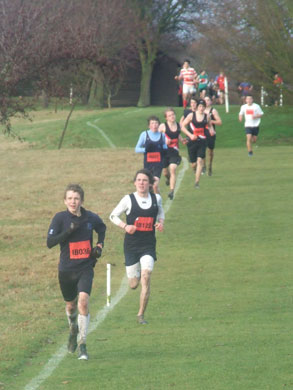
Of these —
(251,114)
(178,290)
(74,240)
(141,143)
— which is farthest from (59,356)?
(251,114)

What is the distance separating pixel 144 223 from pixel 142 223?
25 millimetres

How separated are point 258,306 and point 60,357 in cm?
374

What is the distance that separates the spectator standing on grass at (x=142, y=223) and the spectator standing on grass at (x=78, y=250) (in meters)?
1.52

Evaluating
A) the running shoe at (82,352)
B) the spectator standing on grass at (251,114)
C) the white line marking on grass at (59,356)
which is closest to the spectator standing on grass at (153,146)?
the white line marking on grass at (59,356)

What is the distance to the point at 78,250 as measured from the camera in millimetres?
10344

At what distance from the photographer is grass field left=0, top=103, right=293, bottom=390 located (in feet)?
32.3

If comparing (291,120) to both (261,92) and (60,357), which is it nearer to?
(261,92)

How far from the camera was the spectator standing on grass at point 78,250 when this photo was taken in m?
10.2

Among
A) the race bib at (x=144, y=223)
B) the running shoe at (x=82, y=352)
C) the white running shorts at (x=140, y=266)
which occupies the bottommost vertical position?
the running shoe at (x=82, y=352)

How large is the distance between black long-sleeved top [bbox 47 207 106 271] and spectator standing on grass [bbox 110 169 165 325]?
1.51 meters

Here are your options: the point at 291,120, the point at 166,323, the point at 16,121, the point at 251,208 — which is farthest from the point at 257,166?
the point at 16,121

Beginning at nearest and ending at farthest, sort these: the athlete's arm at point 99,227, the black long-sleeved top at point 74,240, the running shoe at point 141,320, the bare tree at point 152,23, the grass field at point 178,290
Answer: the grass field at point 178,290 → the black long-sleeved top at point 74,240 → the athlete's arm at point 99,227 → the running shoe at point 141,320 → the bare tree at point 152,23

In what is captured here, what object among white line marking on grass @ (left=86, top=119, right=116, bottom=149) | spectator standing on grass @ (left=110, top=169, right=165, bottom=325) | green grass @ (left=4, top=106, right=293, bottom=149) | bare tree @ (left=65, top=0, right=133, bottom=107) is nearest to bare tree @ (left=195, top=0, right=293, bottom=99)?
green grass @ (left=4, top=106, right=293, bottom=149)

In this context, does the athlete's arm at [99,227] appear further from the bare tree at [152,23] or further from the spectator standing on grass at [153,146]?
the bare tree at [152,23]
